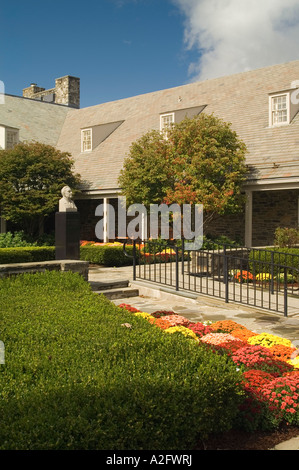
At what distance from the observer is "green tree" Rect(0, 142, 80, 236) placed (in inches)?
750

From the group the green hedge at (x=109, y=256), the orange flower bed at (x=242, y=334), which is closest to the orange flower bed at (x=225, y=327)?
the orange flower bed at (x=242, y=334)

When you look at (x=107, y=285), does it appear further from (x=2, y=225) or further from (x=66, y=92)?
(x=66, y=92)

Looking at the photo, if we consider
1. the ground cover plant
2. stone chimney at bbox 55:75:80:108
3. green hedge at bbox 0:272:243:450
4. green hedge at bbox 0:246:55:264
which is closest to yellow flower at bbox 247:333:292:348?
the ground cover plant

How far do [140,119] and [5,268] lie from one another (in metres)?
16.1

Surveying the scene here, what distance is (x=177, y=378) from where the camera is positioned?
12.1 feet

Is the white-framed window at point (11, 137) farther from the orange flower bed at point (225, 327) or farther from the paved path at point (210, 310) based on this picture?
the orange flower bed at point (225, 327)

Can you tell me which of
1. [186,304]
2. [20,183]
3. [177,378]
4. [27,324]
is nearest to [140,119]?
[20,183]

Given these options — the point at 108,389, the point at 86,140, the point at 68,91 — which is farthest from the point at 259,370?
the point at 68,91

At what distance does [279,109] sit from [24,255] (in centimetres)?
1080

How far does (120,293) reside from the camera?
10.6m

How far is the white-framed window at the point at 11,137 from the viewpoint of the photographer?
2358 centimetres

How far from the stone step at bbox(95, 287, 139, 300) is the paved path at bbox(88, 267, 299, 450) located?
0.14 m

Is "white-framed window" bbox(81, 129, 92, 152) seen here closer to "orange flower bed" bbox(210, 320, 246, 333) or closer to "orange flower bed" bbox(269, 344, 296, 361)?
"orange flower bed" bbox(210, 320, 246, 333)

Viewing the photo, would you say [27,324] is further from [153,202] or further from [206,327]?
[153,202]
